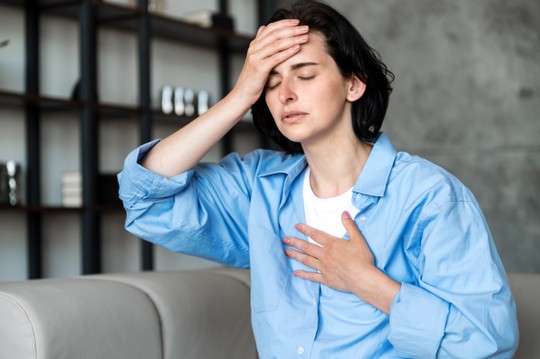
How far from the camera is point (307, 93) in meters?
1.61

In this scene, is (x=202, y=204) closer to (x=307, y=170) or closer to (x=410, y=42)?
(x=307, y=170)

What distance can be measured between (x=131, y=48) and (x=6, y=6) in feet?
2.86

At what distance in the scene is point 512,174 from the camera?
4.40 metres

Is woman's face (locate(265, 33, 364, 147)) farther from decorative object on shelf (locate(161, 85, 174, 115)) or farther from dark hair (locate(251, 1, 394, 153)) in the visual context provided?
decorative object on shelf (locate(161, 85, 174, 115))

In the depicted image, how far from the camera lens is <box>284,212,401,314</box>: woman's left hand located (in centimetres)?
147

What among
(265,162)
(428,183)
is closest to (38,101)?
(265,162)

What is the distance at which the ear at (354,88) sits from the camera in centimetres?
170

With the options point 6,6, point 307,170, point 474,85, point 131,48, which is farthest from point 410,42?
point 307,170

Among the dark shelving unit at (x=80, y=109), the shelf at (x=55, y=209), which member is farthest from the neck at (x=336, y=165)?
the dark shelving unit at (x=80, y=109)

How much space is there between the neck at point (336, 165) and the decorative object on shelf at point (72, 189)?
2453mm

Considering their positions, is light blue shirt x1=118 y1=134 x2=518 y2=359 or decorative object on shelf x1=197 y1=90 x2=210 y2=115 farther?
decorative object on shelf x1=197 y1=90 x2=210 y2=115

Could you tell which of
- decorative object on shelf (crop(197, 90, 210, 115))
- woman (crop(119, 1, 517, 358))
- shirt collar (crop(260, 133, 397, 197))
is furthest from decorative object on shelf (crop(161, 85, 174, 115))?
shirt collar (crop(260, 133, 397, 197))

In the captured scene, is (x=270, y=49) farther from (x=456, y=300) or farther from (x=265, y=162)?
(x=456, y=300)

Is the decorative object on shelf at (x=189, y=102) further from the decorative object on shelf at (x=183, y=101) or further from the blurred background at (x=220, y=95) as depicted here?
the blurred background at (x=220, y=95)
